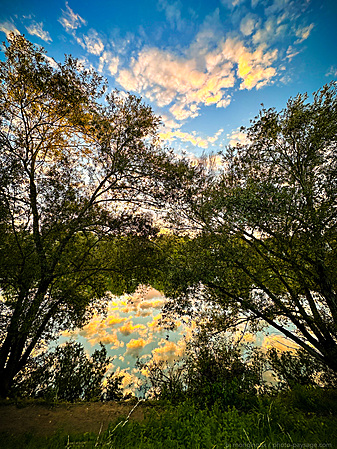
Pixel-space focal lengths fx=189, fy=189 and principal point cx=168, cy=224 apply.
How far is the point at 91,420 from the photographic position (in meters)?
7.53

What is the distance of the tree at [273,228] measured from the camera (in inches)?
272

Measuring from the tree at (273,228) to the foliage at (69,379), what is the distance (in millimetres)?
6184

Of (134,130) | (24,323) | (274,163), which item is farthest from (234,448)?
→ (134,130)

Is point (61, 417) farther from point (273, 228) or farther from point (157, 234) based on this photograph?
point (273, 228)

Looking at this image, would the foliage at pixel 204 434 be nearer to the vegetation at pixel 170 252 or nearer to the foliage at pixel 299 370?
the vegetation at pixel 170 252

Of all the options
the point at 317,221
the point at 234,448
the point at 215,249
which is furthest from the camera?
the point at 215,249

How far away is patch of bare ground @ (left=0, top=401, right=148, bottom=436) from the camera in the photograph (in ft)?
22.2

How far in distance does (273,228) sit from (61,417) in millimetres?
11360

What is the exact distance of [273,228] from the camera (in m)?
7.40

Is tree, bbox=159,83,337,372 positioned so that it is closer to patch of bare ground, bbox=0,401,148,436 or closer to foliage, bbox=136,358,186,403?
foliage, bbox=136,358,186,403

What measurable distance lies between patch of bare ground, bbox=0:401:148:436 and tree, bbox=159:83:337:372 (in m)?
5.10

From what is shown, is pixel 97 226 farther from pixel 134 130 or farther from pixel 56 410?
pixel 56 410

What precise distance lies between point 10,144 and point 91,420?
12.3 metres

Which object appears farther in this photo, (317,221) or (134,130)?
(134,130)
